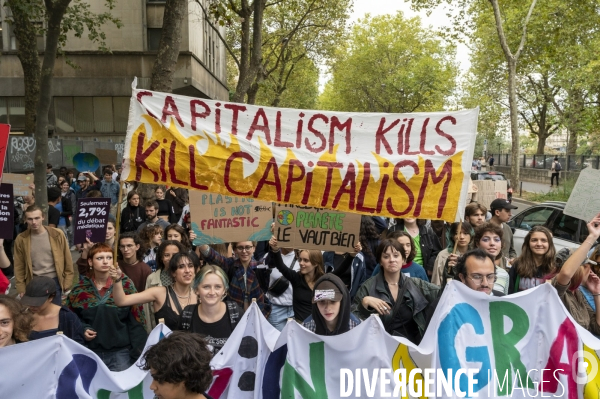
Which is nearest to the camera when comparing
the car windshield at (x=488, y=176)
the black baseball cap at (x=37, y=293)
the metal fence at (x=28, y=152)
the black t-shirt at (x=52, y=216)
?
the black baseball cap at (x=37, y=293)

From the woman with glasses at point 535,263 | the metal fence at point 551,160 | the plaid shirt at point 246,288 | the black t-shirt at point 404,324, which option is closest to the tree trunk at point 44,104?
the plaid shirt at point 246,288

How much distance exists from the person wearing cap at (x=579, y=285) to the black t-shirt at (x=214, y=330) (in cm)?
239

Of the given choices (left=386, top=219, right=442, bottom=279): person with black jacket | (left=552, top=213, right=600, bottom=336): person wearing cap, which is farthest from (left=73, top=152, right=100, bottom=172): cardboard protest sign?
(left=552, top=213, right=600, bottom=336): person wearing cap

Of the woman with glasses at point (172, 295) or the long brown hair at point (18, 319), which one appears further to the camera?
the woman with glasses at point (172, 295)

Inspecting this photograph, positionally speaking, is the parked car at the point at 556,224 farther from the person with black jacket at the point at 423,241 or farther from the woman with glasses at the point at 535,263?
the woman with glasses at the point at 535,263

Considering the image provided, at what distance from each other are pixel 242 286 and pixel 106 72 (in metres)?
24.5

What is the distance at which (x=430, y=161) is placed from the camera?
17.3 feet

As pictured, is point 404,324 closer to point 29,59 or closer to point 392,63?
point 29,59

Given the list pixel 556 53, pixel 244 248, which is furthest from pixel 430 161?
pixel 556 53

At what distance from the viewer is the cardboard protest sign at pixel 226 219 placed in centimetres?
644

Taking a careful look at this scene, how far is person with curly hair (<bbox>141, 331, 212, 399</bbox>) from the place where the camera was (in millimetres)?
2984

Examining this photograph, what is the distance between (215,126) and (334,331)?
79.5 inches

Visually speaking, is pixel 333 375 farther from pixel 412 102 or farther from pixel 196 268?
pixel 412 102

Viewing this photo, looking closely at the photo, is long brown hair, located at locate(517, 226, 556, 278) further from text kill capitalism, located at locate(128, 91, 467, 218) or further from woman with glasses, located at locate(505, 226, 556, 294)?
text kill capitalism, located at locate(128, 91, 467, 218)
